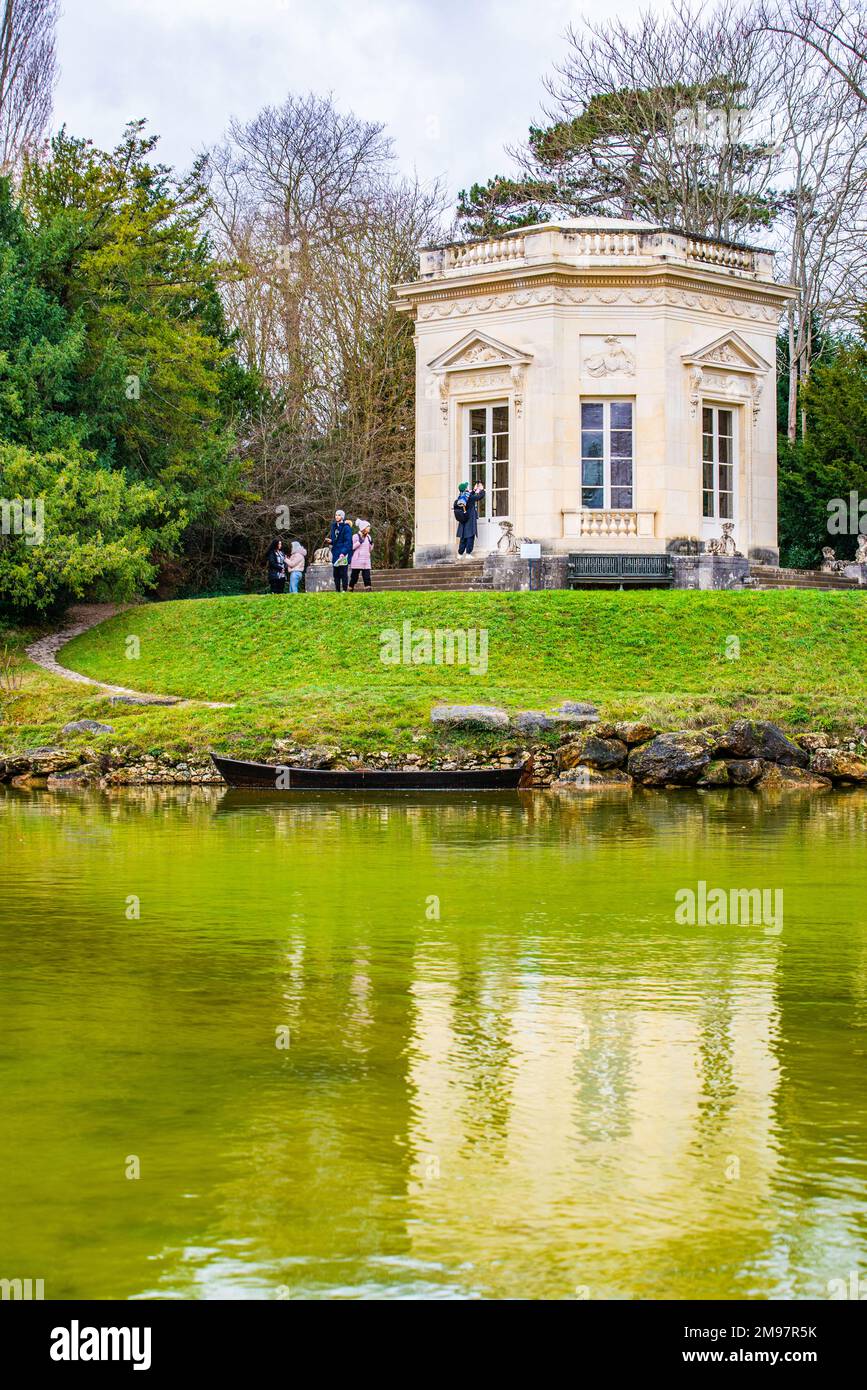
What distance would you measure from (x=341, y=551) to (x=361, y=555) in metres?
0.43

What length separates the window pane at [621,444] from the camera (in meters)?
37.0

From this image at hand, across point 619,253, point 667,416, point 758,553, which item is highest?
point 619,253

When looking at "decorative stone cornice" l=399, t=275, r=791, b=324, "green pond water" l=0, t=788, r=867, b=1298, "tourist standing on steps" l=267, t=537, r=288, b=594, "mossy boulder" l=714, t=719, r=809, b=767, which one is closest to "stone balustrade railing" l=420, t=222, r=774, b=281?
"decorative stone cornice" l=399, t=275, r=791, b=324

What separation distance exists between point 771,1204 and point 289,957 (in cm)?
505

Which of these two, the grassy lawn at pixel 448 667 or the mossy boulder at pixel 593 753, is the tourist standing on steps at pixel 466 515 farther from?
the mossy boulder at pixel 593 753

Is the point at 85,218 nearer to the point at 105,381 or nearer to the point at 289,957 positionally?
the point at 105,381

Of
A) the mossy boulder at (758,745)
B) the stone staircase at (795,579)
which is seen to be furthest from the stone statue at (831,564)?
the mossy boulder at (758,745)

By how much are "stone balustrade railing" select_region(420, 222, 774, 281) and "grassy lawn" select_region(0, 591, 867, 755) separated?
8864 mm

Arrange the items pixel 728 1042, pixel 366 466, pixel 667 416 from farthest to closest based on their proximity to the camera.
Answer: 1. pixel 366 466
2. pixel 667 416
3. pixel 728 1042

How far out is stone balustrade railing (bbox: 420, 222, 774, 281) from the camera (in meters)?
36.7

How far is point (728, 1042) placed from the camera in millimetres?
8664

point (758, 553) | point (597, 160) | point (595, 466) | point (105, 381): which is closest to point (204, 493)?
point (105, 381)

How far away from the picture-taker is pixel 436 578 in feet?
119

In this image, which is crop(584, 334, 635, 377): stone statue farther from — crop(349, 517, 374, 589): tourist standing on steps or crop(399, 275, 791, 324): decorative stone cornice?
crop(349, 517, 374, 589): tourist standing on steps
